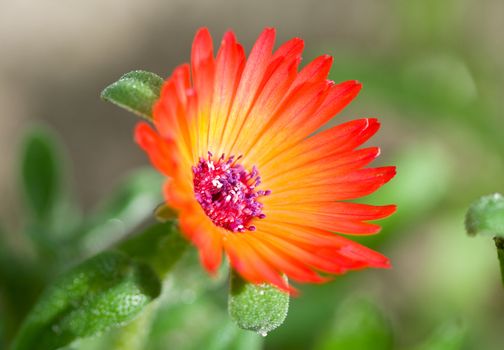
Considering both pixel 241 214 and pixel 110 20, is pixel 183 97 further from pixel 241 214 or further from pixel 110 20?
pixel 110 20

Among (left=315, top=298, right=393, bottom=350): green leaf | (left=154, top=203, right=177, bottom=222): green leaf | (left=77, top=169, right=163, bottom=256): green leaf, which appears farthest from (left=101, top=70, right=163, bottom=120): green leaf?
(left=315, top=298, right=393, bottom=350): green leaf

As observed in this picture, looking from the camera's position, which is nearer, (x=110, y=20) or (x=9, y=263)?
(x=9, y=263)

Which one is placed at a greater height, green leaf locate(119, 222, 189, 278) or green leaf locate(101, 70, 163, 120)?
green leaf locate(101, 70, 163, 120)

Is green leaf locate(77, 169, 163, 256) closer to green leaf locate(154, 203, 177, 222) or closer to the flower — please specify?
the flower

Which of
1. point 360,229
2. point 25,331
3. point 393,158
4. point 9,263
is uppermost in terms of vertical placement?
point 360,229

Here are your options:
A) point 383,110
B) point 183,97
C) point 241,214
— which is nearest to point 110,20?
point 383,110

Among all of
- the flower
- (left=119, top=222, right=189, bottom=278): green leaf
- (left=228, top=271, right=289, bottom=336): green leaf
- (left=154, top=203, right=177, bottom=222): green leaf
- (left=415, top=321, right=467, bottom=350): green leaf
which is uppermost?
the flower

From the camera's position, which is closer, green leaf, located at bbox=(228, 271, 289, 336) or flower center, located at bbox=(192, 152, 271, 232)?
green leaf, located at bbox=(228, 271, 289, 336)
